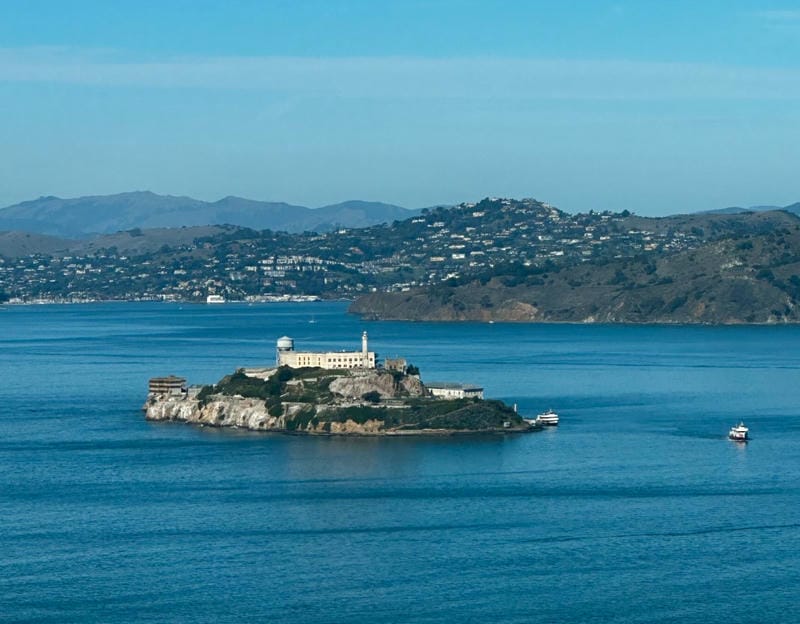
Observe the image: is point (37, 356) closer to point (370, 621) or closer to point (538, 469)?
point (538, 469)

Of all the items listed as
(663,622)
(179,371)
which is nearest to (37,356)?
(179,371)

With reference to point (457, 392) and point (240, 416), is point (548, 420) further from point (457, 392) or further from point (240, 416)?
point (240, 416)

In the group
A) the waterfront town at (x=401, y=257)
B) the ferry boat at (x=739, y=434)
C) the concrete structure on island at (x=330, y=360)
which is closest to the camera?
the ferry boat at (x=739, y=434)

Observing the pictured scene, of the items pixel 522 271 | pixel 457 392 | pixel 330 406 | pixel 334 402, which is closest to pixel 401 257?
pixel 522 271

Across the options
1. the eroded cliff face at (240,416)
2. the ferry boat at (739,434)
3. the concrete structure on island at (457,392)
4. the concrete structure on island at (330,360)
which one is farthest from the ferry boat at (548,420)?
the concrete structure on island at (330,360)

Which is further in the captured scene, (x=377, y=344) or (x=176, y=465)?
(x=377, y=344)

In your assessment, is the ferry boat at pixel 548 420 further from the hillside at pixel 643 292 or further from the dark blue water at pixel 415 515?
the hillside at pixel 643 292

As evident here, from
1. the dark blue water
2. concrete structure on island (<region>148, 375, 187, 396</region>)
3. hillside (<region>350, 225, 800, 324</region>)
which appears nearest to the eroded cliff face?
concrete structure on island (<region>148, 375, 187, 396</region>)

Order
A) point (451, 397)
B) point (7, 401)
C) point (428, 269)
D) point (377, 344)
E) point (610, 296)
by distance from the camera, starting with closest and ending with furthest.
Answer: point (451, 397) → point (7, 401) → point (377, 344) → point (610, 296) → point (428, 269)

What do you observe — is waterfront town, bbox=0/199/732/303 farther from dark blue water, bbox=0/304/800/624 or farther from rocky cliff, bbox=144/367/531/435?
rocky cliff, bbox=144/367/531/435

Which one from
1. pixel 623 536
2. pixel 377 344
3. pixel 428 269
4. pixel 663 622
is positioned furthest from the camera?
pixel 428 269
